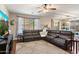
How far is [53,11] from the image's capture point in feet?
6.18

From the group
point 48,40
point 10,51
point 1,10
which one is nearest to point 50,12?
point 48,40

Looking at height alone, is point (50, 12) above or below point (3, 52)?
above

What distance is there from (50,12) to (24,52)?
2.99 feet

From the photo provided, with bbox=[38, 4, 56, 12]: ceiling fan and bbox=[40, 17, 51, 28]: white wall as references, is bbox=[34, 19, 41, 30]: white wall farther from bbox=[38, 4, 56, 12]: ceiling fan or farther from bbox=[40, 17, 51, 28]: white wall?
bbox=[38, 4, 56, 12]: ceiling fan

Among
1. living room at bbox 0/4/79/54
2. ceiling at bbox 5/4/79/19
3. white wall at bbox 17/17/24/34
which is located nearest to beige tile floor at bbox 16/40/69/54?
living room at bbox 0/4/79/54

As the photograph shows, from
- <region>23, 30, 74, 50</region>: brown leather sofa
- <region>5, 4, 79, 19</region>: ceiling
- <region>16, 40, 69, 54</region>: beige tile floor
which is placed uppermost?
<region>5, 4, 79, 19</region>: ceiling

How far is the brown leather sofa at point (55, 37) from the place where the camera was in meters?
1.91

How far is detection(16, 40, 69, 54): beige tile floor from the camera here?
1.86 meters

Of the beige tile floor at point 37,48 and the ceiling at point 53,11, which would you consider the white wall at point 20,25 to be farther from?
the beige tile floor at point 37,48

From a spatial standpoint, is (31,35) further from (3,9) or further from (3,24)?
(3,9)

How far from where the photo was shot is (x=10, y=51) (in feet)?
6.02

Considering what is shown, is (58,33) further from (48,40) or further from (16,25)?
(16,25)

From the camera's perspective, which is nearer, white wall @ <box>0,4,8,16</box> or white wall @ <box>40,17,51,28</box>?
white wall @ <box>0,4,8,16</box>
